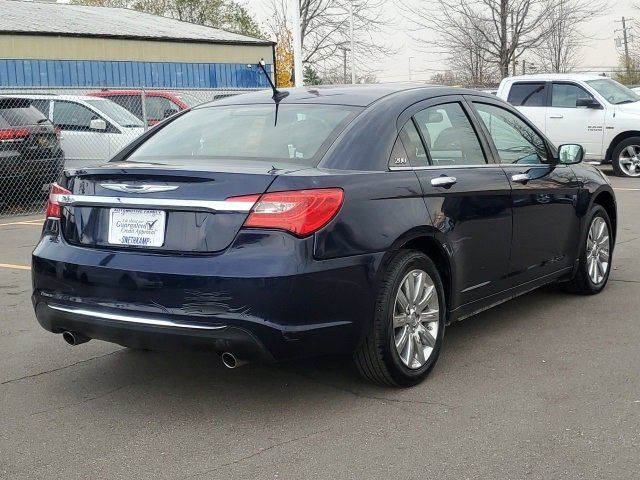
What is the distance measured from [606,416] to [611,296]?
2.66 metres

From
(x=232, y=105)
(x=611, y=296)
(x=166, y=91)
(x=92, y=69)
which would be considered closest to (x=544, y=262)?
(x=611, y=296)

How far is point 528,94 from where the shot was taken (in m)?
16.2

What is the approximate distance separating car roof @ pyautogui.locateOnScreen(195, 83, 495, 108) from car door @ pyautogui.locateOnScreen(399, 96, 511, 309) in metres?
0.11

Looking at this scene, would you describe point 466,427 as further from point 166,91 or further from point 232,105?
point 166,91

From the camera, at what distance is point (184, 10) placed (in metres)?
50.9

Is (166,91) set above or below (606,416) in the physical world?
above

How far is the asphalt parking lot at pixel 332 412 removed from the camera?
3500 millimetres

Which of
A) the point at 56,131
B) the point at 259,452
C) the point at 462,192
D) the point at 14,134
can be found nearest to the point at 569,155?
the point at 462,192

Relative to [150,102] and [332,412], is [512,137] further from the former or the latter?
[150,102]

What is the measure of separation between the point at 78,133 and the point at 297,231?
11090 mm

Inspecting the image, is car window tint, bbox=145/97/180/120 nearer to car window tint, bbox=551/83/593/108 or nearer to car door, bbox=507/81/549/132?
car door, bbox=507/81/549/132

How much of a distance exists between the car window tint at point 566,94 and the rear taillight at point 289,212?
42.6 ft

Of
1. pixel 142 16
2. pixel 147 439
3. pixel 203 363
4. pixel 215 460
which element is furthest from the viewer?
pixel 142 16

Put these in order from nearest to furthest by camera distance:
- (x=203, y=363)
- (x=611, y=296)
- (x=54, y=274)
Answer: (x=54, y=274) < (x=203, y=363) < (x=611, y=296)
